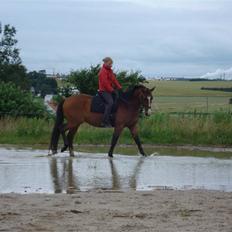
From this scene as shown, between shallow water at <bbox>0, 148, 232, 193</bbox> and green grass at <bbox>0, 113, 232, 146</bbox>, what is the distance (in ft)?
15.6

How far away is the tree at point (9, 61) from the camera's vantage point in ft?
215

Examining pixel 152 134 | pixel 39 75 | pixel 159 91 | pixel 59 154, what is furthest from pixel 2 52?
pixel 59 154

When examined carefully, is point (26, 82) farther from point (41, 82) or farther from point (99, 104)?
point (99, 104)

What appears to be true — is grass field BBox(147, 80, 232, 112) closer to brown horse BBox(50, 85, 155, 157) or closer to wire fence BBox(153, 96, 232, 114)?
wire fence BBox(153, 96, 232, 114)

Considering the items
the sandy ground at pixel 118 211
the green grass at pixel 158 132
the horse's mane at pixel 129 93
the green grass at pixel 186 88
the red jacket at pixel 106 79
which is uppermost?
the green grass at pixel 186 88

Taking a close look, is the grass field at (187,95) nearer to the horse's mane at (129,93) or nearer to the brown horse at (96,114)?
the brown horse at (96,114)

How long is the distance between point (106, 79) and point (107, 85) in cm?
18

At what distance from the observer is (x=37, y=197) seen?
34.0 feet

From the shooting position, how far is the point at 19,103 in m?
30.3

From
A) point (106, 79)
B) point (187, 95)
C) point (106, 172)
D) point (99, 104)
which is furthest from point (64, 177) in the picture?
point (187, 95)

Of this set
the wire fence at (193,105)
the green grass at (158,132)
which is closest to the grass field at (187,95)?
the wire fence at (193,105)

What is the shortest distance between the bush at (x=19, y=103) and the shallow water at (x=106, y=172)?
36.1 feet

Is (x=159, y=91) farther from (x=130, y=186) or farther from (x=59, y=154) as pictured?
(x=130, y=186)

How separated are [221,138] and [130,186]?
11.5 m
